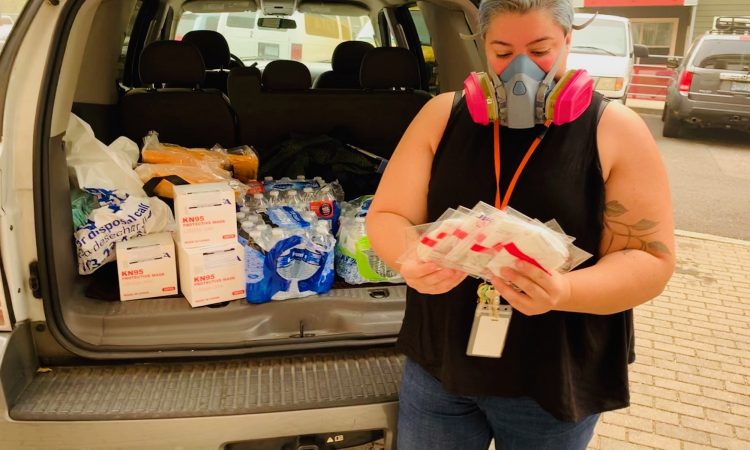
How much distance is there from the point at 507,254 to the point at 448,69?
2.24m

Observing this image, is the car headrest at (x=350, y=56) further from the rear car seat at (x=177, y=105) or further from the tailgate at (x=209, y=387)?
the tailgate at (x=209, y=387)

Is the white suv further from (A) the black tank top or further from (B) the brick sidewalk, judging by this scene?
(B) the brick sidewalk

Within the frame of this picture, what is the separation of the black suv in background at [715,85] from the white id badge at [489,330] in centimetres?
1007

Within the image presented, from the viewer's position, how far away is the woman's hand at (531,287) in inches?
46.1

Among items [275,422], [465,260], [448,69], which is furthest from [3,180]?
[448,69]

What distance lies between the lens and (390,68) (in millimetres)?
3346

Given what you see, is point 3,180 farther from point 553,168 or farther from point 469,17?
point 469,17

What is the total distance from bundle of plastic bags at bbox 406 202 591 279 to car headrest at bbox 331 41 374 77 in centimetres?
360

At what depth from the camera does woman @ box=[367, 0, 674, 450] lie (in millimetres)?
1317

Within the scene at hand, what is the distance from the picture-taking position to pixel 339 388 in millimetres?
1944

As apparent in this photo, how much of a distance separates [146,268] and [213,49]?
3.11 metres

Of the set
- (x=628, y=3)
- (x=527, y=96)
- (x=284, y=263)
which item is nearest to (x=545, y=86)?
(x=527, y=96)

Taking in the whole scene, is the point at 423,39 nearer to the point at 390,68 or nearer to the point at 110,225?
the point at 390,68

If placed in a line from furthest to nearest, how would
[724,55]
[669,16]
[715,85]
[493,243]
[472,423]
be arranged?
[669,16], [724,55], [715,85], [472,423], [493,243]
